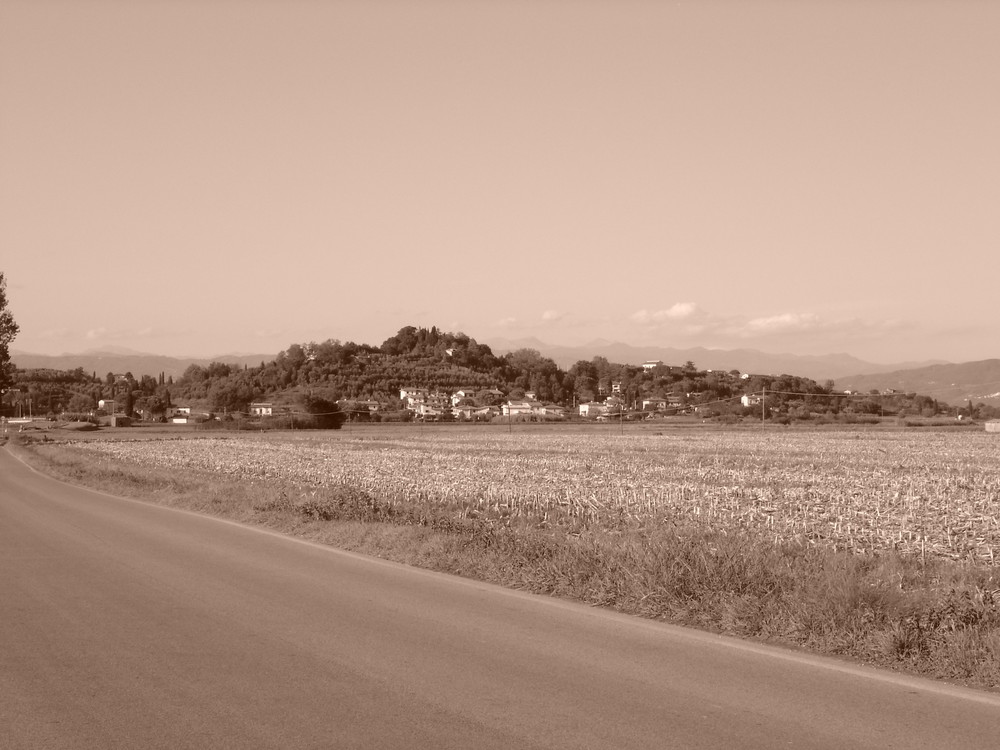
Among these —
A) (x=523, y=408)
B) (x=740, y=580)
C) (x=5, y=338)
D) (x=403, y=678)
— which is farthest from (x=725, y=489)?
(x=523, y=408)

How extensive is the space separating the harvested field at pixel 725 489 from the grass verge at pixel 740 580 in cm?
136

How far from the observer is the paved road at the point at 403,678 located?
→ 6469 millimetres

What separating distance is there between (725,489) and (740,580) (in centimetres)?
1463

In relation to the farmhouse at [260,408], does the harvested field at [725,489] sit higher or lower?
lower

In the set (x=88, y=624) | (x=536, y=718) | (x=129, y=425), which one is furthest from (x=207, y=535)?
(x=129, y=425)

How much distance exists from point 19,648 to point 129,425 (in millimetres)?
132585

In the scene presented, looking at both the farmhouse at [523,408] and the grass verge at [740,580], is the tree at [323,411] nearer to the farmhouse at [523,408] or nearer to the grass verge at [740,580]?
Result: the farmhouse at [523,408]

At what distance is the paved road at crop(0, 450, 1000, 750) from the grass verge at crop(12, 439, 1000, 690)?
47 cm

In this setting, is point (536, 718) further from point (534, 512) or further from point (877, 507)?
point (877, 507)

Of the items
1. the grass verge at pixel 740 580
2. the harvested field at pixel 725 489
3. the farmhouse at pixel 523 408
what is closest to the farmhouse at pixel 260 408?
the farmhouse at pixel 523 408

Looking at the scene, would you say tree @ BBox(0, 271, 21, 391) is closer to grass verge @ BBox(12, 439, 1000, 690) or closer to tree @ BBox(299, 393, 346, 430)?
tree @ BBox(299, 393, 346, 430)

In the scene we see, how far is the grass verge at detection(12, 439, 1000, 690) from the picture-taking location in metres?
8.53

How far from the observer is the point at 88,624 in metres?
9.80

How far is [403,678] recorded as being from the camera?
25.5 feet
